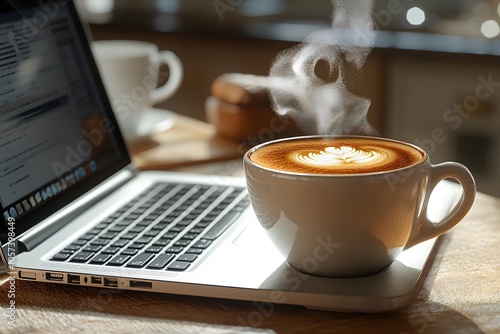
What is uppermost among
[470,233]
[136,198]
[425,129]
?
[136,198]

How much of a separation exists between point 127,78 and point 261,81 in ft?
0.76

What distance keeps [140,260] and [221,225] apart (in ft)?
0.40

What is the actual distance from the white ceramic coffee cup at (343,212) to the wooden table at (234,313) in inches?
1.8

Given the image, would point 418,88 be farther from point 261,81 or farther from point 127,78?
point 127,78

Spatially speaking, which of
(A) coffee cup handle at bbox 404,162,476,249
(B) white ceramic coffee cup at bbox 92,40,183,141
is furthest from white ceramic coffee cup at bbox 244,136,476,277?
(B) white ceramic coffee cup at bbox 92,40,183,141

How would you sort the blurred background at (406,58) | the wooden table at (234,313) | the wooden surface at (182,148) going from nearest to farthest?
1. the wooden table at (234,313)
2. the wooden surface at (182,148)
3. the blurred background at (406,58)

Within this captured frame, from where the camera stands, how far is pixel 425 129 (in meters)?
2.18

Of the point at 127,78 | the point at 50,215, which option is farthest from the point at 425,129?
the point at 50,215

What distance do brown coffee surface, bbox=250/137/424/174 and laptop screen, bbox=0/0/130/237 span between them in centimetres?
25

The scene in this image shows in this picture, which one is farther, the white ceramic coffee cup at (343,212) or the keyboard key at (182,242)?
the keyboard key at (182,242)

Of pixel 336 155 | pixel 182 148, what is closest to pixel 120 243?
pixel 336 155

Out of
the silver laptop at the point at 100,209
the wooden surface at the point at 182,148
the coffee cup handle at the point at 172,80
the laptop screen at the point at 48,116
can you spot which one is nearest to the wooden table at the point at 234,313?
the silver laptop at the point at 100,209

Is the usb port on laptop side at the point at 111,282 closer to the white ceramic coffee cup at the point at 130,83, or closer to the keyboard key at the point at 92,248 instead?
the keyboard key at the point at 92,248

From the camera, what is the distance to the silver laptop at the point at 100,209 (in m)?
0.62
